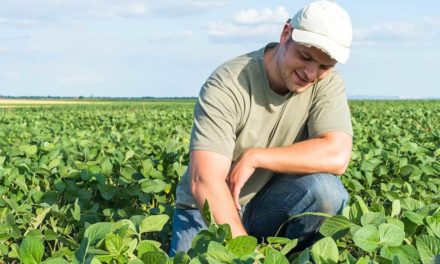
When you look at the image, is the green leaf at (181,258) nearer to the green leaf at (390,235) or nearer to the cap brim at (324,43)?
the green leaf at (390,235)

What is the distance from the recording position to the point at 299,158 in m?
2.96

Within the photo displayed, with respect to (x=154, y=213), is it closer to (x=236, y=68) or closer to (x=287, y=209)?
(x=287, y=209)

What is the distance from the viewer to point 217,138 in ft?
9.34

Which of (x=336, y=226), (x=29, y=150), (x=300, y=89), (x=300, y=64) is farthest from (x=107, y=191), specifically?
(x=336, y=226)

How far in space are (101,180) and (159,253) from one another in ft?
7.30

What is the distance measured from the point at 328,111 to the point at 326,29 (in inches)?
21.1

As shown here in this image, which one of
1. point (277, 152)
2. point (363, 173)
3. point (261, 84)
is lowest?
point (363, 173)

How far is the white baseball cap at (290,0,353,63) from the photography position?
2664 mm

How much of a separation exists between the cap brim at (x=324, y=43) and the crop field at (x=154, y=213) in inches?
22.8

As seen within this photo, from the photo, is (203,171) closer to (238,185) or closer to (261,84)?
(238,185)

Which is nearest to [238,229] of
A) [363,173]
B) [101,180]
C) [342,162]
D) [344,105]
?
[342,162]

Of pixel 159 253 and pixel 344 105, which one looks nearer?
pixel 159 253

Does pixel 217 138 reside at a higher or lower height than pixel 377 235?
higher

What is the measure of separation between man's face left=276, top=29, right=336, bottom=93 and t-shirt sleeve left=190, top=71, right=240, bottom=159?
26 centimetres
